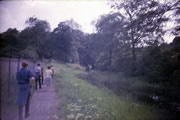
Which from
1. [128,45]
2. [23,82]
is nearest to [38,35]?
[128,45]

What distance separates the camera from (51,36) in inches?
2127

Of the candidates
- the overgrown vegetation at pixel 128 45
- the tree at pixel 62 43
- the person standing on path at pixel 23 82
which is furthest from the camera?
the tree at pixel 62 43

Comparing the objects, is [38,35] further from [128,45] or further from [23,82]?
[23,82]

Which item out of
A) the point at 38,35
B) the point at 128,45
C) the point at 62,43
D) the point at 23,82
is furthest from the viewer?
the point at 62,43

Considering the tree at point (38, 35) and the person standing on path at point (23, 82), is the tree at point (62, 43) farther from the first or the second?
the person standing on path at point (23, 82)

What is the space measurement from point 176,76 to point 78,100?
40.0 feet

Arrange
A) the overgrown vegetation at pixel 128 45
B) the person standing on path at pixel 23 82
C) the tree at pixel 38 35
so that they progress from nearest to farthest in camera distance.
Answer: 1. the person standing on path at pixel 23 82
2. the overgrown vegetation at pixel 128 45
3. the tree at pixel 38 35

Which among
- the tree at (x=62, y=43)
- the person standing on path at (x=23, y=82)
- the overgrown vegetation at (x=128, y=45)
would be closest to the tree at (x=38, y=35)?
the overgrown vegetation at (x=128, y=45)

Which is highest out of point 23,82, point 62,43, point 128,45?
point 62,43

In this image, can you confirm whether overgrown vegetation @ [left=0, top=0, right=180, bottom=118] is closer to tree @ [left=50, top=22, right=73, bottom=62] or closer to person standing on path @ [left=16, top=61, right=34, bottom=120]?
tree @ [left=50, top=22, right=73, bottom=62]

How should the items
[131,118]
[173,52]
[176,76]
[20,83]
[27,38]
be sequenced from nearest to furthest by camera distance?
[20,83] < [131,118] < [173,52] < [176,76] < [27,38]

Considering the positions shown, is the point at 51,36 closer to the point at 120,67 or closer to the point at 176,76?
the point at 120,67

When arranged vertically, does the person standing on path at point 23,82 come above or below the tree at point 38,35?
below

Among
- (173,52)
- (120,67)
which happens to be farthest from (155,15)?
(120,67)
